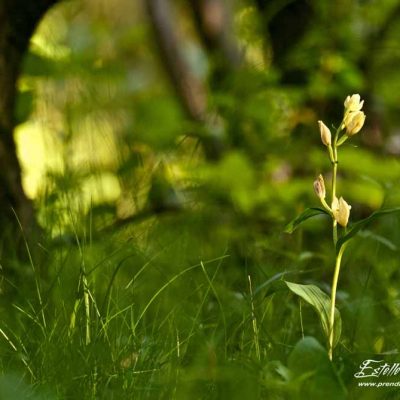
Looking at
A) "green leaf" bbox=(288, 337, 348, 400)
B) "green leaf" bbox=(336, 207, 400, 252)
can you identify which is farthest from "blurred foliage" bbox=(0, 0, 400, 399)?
"green leaf" bbox=(336, 207, 400, 252)

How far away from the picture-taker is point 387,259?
1.93m

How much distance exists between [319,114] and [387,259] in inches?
44.4

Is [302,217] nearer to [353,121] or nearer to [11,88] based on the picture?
[353,121]

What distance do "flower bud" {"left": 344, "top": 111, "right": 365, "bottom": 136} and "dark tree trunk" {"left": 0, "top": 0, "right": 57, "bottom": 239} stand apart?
37.7 inches

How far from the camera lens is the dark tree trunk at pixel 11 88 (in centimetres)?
188

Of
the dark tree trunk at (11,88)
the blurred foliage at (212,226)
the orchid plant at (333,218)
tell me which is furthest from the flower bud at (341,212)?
the dark tree trunk at (11,88)

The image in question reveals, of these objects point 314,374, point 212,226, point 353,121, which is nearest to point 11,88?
point 212,226

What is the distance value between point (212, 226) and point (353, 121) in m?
1.37

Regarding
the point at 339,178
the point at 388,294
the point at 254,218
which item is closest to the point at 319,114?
the point at 339,178

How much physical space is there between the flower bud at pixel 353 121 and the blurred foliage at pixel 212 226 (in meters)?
0.24

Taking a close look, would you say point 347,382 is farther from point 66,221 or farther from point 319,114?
point 319,114

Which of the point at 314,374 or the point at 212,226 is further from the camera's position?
the point at 212,226

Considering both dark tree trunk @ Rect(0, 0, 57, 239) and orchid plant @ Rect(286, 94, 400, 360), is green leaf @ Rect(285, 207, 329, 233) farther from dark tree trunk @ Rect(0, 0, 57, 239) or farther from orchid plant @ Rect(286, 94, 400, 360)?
dark tree trunk @ Rect(0, 0, 57, 239)

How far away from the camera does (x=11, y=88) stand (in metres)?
1.92
